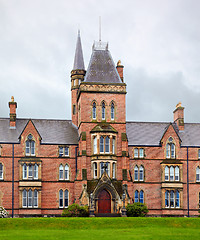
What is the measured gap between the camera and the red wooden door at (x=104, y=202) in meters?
69.1

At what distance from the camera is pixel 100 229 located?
A: 162 ft

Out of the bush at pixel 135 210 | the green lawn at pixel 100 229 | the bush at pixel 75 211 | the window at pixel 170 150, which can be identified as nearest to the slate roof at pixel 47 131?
the bush at pixel 75 211

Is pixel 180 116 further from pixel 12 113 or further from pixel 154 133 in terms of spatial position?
pixel 12 113

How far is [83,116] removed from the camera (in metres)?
72.6

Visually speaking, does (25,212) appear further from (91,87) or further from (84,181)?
(91,87)

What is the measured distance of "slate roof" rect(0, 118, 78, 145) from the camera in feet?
244

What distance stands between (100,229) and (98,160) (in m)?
21.5

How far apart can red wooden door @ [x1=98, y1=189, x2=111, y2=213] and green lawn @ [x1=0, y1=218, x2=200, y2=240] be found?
1563cm

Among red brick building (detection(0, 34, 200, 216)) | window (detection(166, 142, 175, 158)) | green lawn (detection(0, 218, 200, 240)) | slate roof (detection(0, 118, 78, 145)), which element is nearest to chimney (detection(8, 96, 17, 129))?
red brick building (detection(0, 34, 200, 216))

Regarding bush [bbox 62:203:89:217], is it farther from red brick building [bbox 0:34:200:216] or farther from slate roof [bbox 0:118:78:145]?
slate roof [bbox 0:118:78:145]

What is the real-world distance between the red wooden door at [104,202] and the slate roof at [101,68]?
659 inches

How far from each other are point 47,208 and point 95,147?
37.4 feet

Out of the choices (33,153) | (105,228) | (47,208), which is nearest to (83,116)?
(33,153)

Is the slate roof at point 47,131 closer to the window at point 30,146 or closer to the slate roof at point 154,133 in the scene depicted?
the window at point 30,146
